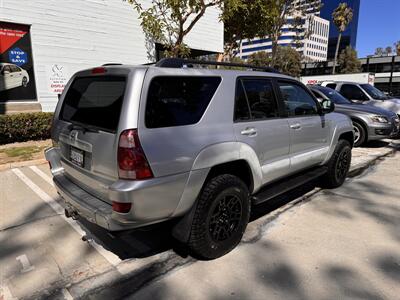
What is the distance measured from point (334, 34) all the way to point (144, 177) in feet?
478

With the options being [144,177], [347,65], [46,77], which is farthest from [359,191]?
[347,65]

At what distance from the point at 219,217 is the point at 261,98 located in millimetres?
1436

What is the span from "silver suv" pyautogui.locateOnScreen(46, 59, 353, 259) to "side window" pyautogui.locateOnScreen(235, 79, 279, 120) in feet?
0.04

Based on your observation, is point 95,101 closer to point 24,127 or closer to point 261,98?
point 261,98

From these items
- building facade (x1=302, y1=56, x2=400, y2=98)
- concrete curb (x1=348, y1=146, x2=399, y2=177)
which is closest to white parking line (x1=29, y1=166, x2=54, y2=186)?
concrete curb (x1=348, y1=146, x2=399, y2=177)

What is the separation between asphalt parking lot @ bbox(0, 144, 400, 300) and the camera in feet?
9.07

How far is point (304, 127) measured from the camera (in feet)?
13.9

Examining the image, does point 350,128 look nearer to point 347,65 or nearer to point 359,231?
point 359,231

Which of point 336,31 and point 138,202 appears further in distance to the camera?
point 336,31

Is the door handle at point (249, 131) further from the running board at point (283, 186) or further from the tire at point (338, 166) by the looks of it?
the tire at point (338, 166)

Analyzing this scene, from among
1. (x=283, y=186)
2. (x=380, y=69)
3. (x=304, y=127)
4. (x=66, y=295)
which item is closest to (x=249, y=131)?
(x=283, y=186)

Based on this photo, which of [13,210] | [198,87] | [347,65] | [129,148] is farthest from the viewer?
[347,65]

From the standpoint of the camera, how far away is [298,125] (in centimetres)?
410

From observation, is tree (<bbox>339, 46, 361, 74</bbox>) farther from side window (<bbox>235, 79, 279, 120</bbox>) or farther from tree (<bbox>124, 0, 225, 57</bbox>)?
side window (<bbox>235, 79, 279, 120</bbox>)
